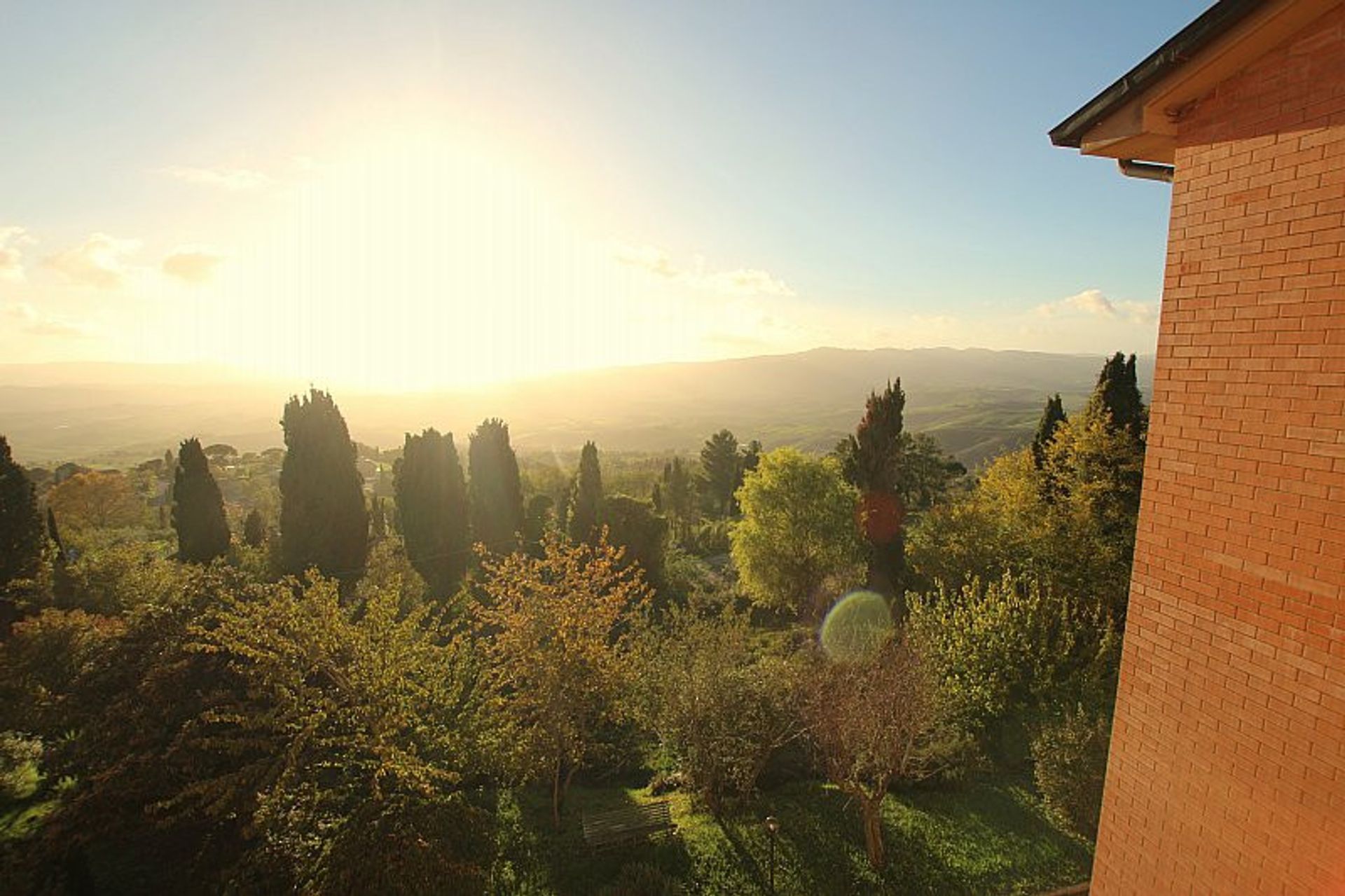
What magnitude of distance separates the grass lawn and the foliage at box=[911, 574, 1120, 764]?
61.6 inches

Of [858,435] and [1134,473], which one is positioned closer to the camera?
[1134,473]

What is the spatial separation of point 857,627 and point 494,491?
18.4 metres

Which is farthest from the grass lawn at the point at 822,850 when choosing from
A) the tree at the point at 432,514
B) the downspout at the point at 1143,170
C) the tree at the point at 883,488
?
the tree at the point at 432,514

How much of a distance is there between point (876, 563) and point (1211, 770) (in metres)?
22.2

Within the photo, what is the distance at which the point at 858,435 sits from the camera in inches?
1027

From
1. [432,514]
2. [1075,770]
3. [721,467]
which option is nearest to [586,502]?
[432,514]

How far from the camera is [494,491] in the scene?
30.3m

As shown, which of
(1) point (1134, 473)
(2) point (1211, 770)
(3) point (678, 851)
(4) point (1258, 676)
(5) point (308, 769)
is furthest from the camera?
(1) point (1134, 473)

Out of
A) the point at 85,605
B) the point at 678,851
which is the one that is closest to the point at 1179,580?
the point at 678,851

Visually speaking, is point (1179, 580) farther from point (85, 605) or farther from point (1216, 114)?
point (85, 605)

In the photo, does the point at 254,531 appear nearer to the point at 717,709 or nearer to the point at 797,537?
the point at 797,537

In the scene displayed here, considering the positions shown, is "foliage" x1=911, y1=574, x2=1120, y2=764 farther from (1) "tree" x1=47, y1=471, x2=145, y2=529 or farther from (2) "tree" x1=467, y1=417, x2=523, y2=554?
(1) "tree" x1=47, y1=471, x2=145, y2=529

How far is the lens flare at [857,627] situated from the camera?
606 inches

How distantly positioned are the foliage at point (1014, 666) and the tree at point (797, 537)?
10.3m
